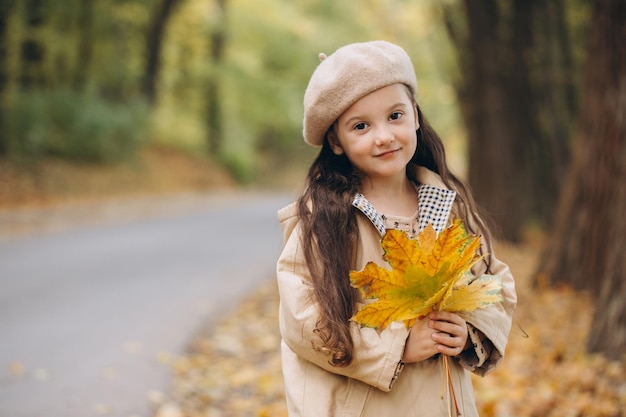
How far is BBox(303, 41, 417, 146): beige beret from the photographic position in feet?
6.81

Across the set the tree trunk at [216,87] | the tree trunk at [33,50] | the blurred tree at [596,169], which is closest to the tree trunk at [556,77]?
the blurred tree at [596,169]

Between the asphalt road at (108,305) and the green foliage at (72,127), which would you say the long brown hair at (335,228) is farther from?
the green foliage at (72,127)

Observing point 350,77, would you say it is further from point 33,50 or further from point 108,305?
point 33,50

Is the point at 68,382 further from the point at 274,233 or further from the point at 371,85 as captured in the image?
the point at 274,233

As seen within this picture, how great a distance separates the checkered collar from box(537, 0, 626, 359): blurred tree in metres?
3.80

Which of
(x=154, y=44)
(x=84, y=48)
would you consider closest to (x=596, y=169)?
(x=84, y=48)

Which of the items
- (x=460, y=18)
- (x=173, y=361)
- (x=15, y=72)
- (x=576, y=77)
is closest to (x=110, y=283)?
(x=173, y=361)

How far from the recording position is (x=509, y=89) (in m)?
12.9

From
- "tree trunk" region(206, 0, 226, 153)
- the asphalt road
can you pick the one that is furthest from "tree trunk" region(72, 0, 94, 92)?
the asphalt road

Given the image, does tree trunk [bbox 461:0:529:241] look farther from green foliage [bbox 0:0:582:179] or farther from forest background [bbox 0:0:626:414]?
green foliage [bbox 0:0:582:179]

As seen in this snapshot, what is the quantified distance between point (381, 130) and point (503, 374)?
3.39 m

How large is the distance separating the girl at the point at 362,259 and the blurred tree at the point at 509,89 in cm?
1027

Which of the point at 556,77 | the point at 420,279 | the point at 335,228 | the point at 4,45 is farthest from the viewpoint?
the point at 4,45

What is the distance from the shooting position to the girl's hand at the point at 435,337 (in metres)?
1.94
